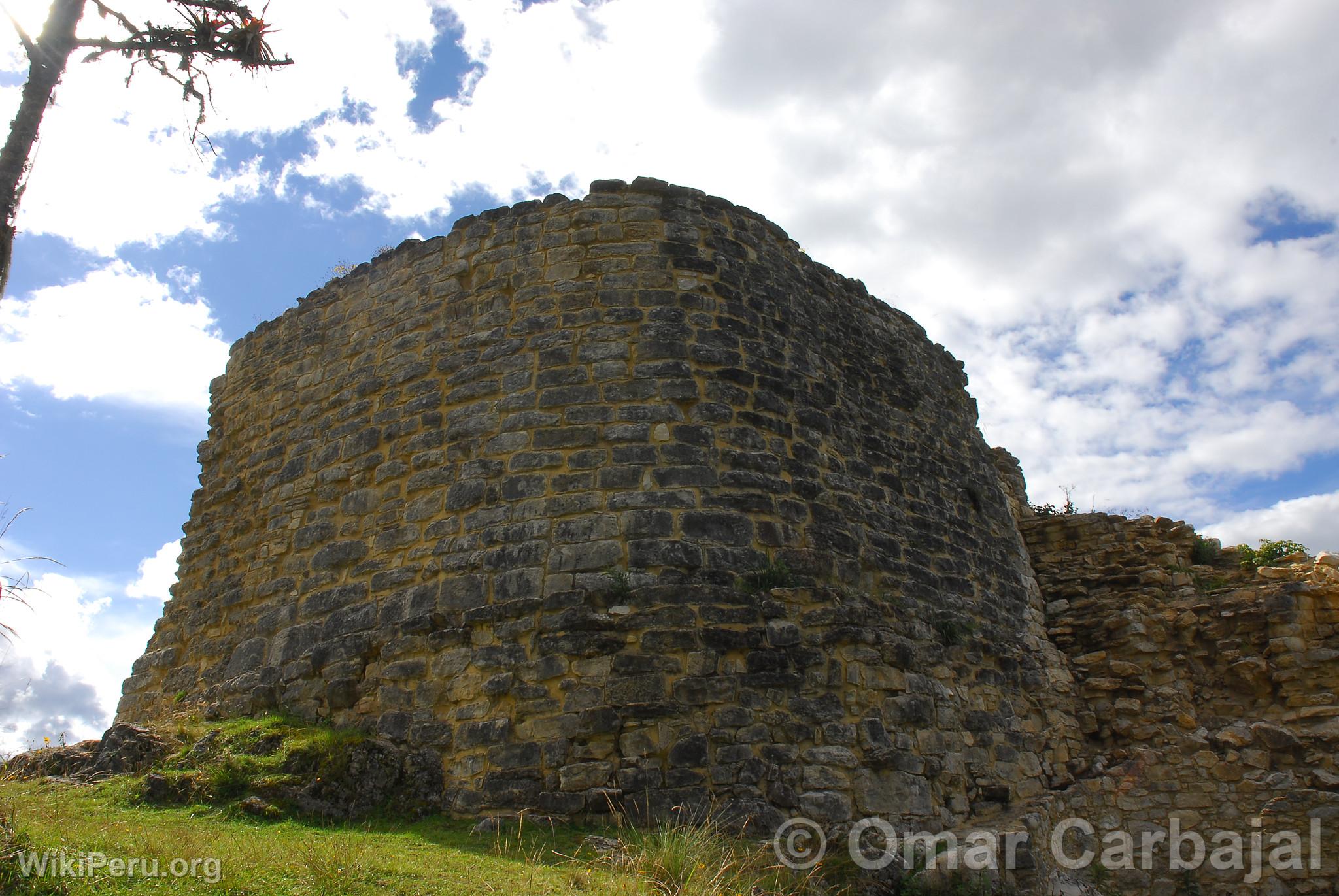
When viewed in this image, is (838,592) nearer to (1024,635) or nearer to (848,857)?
(848,857)

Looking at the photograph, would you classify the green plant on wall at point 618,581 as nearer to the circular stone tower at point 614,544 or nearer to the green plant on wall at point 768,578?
the circular stone tower at point 614,544

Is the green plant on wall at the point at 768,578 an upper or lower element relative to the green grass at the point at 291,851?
upper

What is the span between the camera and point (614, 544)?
250 inches

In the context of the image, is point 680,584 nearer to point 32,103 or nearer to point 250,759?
point 250,759

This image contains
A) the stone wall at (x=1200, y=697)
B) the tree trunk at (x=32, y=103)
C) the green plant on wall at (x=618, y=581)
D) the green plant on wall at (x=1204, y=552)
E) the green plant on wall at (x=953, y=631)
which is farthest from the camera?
the green plant on wall at (x=1204, y=552)

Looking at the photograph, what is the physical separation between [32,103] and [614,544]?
461cm

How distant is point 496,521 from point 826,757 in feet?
8.87

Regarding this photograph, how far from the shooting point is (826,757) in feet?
20.1

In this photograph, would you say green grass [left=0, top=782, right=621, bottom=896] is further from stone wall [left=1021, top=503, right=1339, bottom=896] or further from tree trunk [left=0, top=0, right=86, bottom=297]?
stone wall [left=1021, top=503, right=1339, bottom=896]

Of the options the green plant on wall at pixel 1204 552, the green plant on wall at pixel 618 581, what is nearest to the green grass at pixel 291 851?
the green plant on wall at pixel 618 581

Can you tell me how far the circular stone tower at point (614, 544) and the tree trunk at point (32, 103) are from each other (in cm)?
280

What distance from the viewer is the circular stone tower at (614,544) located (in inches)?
237

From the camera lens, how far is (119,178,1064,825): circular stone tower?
237 inches

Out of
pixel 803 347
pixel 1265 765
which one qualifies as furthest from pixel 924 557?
pixel 1265 765
